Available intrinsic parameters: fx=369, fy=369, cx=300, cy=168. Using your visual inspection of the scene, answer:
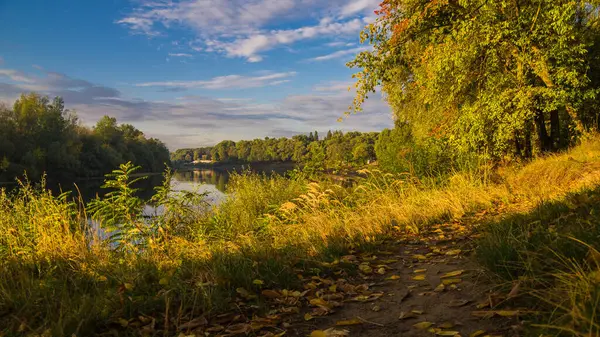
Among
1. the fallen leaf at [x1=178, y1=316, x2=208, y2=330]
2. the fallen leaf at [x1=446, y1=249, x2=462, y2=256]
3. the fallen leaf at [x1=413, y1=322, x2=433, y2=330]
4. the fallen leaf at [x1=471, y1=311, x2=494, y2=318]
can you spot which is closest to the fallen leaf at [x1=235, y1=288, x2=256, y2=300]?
the fallen leaf at [x1=178, y1=316, x2=208, y2=330]

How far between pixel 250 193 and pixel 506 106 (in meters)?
7.98

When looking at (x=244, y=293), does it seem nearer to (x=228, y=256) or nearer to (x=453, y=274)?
(x=228, y=256)

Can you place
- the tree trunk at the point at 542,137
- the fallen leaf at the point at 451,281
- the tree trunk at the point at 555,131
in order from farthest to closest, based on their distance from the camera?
the tree trunk at the point at 555,131 < the tree trunk at the point at 542,137 < the fallen leaf at the point at 451,281

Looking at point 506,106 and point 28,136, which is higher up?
point 28,136

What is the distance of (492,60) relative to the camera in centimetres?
1185

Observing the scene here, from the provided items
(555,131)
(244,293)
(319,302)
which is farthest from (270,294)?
(555,131)

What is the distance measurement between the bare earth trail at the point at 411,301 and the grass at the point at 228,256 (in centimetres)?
30

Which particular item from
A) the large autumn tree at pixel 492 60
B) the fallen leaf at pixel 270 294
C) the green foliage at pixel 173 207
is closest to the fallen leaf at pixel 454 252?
the fallen leaf at pixel 270 294

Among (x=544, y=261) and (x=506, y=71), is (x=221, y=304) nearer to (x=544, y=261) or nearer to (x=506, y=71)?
(x=544, y=261)

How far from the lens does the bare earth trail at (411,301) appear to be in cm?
240

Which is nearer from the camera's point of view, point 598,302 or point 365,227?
point 598,302

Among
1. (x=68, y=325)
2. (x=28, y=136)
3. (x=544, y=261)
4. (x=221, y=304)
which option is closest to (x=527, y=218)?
(x=544, y=261)

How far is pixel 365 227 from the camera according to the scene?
5.28m

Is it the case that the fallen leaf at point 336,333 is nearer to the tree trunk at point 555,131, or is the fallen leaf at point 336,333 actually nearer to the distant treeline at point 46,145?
the tree trunk at point 555,131
